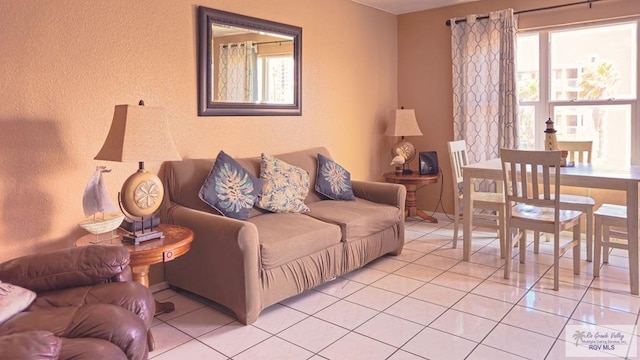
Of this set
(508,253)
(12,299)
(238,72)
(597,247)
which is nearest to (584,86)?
(597,247)

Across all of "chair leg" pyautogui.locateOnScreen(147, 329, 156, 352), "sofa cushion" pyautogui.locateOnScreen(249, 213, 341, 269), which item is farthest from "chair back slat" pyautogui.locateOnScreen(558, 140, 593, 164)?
"chair leg" pyautogui.locateOnScreen(147, 329, 156, 352)

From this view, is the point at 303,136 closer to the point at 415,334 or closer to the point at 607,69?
the point at 415,334

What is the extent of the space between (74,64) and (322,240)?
1826 mm

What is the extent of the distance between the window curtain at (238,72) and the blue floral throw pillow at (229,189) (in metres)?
0.62

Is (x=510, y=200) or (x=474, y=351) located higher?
(x=510, y=200)

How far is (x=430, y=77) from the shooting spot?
16.7ft

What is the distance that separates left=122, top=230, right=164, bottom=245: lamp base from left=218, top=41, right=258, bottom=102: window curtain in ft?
4.31

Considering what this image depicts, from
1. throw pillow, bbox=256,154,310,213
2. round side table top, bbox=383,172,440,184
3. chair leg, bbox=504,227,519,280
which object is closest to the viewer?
chair leg, bbox=504,227,519,280

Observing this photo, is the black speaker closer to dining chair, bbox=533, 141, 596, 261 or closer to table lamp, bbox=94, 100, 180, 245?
dining chair, bbox=533, 141, 596, 261

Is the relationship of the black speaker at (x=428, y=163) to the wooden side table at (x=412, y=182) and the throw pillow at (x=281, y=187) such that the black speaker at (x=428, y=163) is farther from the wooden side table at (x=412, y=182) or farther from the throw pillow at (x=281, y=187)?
the throw pillow at (x=281, y=187)

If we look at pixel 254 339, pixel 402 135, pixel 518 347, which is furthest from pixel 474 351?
pixel 402 135

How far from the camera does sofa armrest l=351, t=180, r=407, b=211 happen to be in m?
3.78

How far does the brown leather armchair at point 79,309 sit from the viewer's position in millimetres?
1415

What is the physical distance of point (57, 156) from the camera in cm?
262
